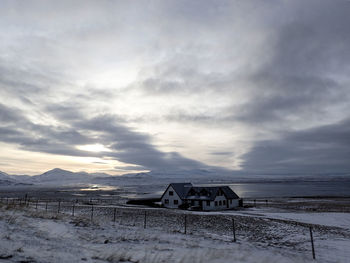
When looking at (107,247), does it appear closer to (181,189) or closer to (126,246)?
(126,246)

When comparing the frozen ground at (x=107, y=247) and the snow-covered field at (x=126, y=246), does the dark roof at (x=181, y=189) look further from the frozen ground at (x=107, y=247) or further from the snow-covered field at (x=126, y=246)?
the frozen ground at (x=107, y=247)

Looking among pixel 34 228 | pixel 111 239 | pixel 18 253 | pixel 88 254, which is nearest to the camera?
pixel 18 253

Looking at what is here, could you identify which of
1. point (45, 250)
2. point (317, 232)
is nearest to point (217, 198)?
point (317, 232)

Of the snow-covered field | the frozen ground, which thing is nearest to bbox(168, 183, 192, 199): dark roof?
the snow-covered field

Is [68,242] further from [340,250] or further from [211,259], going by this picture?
[340,250]

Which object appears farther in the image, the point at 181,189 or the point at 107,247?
the point at 181,189

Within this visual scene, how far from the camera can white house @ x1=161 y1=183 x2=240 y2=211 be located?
53.0 m

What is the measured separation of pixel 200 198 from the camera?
5394 cm

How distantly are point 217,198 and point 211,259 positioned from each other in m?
41.2

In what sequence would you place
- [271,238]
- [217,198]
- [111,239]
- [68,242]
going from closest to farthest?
[68,242], [111,239], [271,238], [217,198]

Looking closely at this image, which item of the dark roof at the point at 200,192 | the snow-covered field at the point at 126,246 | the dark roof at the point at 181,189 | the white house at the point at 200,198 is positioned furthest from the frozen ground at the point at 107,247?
the dark roof at the point at 181,189

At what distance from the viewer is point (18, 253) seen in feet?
41.9

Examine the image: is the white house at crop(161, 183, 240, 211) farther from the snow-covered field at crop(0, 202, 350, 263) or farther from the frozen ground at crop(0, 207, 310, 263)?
the frozen ground at crop(0, 207, 310, 263)

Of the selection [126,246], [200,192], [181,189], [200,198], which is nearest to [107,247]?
[126,246]
